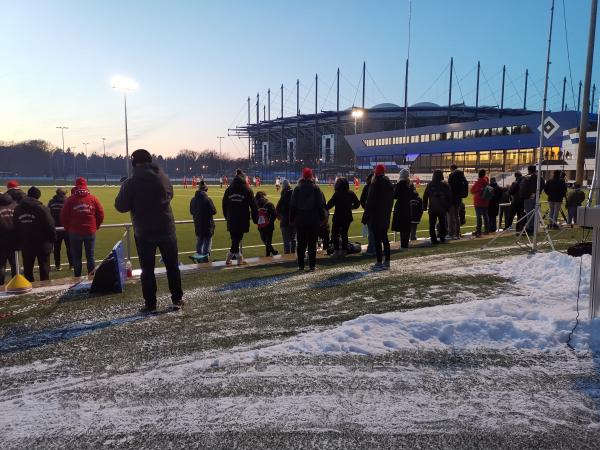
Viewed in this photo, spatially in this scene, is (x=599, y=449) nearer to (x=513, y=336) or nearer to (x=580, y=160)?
(x=513, y=336)

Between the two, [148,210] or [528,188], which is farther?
[528,188]

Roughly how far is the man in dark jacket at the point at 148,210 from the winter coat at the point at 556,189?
12032 millimetres

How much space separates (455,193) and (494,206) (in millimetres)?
2590

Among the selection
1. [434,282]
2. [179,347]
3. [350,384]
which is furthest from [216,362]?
[434,282]

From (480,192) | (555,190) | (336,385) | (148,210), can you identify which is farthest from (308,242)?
(555,190)

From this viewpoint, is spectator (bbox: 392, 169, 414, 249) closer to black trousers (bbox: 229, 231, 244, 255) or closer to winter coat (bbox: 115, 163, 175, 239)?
black trousers (bbox: 229, 231, 244, 255)

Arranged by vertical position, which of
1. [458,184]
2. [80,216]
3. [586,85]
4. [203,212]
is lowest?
[203,212]

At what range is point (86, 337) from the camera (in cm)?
446

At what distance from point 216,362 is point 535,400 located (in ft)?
7.80

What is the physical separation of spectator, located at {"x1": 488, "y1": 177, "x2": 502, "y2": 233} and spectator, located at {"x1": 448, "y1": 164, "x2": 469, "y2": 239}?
1.69 m

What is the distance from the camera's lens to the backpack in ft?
32.8

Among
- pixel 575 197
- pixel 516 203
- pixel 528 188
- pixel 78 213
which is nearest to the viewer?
pixel 78 213

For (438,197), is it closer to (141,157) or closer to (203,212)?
(203,212)

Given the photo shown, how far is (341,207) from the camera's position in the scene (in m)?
9.20
